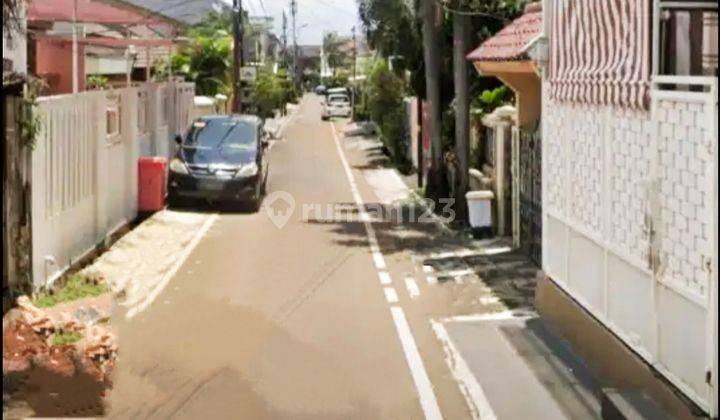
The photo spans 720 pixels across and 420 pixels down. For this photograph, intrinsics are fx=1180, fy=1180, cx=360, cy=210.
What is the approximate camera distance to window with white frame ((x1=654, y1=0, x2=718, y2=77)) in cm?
840

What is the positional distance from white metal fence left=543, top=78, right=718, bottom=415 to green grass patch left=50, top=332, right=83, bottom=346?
471 cm

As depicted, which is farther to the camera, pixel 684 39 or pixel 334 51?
pixel 334 51

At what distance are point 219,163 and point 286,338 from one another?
541 inches

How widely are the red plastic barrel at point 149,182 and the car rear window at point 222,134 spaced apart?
2817mm

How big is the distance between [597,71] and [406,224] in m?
13.0

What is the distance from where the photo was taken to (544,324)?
12719 mm

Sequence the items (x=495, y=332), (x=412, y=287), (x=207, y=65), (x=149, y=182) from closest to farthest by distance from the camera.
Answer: (x=495, y=332) → (x=412, y=287) → (x=149, y=182) → (x=207, y=65)

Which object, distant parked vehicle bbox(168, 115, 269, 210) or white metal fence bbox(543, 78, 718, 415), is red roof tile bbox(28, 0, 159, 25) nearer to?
distant parked vehicle bbox(168, 115, 269, 210)

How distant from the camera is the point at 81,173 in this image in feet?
54.0

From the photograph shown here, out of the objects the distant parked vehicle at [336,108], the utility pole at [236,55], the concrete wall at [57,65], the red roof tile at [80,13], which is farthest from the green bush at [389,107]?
the distant parked vehicle at [336,108]

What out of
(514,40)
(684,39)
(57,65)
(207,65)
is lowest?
(684,39)

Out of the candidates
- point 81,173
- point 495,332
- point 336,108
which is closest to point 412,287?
point 495,332

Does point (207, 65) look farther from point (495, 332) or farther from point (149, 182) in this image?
point (495, 332)

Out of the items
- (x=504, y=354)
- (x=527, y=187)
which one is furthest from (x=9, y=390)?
(x=527, y=187)
